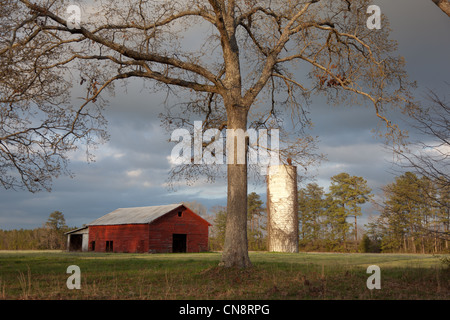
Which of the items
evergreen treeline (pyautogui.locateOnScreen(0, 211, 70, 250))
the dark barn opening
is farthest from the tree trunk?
evergreen treeline (pyautogui.locateOnScreen(0, 211, 70, 250))

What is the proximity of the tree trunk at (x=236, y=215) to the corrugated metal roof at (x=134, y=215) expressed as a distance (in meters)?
26.7

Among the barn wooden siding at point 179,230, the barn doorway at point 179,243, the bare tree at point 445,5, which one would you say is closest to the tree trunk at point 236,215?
the bare tree at point 445,5

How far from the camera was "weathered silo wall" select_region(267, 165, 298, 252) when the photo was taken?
104 ft

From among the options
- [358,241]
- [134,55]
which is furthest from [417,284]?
[358,241]

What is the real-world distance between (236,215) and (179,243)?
105ft

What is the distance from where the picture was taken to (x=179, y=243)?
43188 mm

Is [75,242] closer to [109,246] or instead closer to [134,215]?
[109,246]

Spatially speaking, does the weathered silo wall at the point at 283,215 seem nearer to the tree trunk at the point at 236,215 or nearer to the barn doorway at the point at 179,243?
the barn doorway at the point at 179,243

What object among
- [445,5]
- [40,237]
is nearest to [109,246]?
[40,237]

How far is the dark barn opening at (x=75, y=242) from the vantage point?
50.9 m

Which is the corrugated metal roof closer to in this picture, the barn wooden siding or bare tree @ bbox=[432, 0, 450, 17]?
the barn wooden siding

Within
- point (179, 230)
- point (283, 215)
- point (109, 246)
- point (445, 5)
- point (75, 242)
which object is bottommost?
point (109, 246)

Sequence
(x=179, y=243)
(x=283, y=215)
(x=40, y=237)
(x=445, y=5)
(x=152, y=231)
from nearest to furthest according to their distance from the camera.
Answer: (x=445, y=5) → (x=283, y=215) → (x=152, y=231) → (x=179, y=243) → (x=40, y=237)
